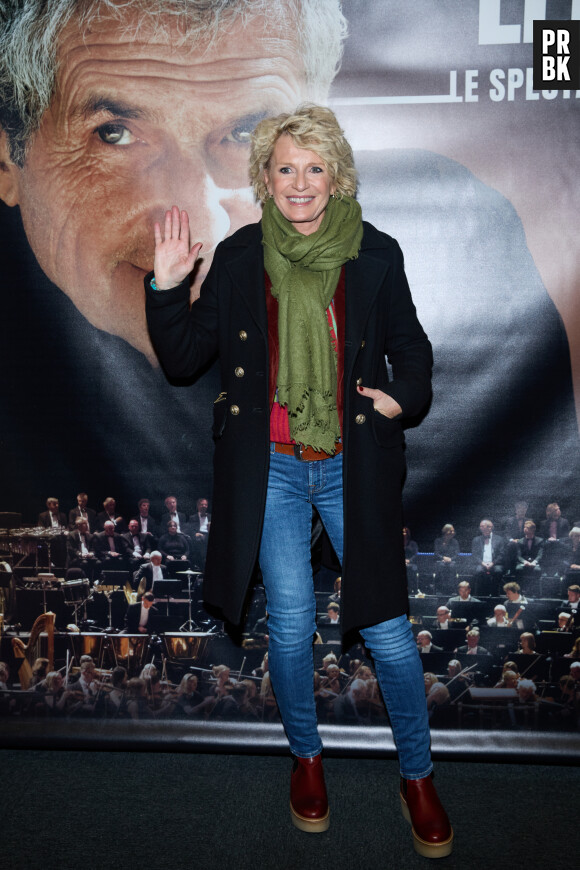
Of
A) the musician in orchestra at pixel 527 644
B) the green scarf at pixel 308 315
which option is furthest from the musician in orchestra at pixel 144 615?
the musician in orchestra at pixel 527 644

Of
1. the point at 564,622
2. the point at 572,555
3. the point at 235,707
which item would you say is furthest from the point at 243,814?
the point at 572,555

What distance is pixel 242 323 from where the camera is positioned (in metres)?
2.18

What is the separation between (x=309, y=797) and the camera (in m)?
2.22

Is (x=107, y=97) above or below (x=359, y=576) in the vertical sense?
above

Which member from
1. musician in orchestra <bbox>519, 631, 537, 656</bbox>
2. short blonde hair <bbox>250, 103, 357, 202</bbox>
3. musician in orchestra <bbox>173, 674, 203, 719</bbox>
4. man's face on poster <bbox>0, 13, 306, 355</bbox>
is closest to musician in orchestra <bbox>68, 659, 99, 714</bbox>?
musician in orchestra <bbox>173, 674, 203, 719</bbox>

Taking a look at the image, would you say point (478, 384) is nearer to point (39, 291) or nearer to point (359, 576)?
point (359, 576)

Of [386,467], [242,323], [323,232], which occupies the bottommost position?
[386,467]

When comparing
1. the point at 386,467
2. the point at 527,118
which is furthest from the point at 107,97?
the point at 386,467

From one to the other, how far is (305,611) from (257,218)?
1.37 m

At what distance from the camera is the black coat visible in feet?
6.86

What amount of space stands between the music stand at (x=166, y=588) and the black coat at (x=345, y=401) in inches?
21.9

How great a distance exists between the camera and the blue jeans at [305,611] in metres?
2.11

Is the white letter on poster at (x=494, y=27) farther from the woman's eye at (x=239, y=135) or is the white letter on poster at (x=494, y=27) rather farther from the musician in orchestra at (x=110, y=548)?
the musician in orchestra at (x=110, y=548)

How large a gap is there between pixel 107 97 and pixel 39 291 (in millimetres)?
719
